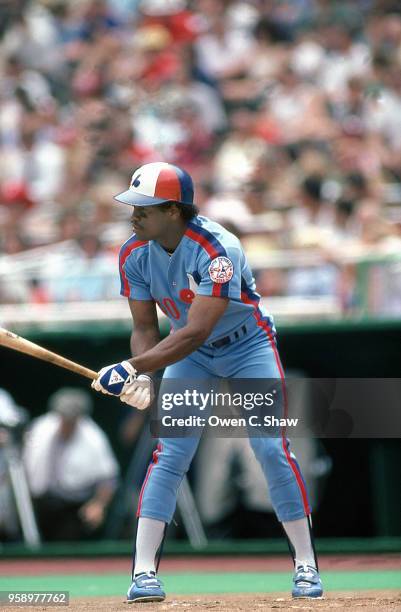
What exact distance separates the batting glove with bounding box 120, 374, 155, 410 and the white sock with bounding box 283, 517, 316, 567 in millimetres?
861

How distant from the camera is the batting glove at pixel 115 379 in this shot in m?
4.77

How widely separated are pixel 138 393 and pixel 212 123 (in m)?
7.06

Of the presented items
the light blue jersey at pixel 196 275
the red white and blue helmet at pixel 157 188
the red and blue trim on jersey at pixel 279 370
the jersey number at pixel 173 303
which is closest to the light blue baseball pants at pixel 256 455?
the red and blue trim on jersey at pixel 279 370

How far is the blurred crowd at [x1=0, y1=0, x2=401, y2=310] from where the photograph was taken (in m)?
9.34

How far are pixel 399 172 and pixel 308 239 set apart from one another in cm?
170

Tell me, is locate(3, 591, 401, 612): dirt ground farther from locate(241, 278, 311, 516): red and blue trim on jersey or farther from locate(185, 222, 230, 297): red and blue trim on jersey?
locate(185, 222, 230, 297): red and blue trim on jersey

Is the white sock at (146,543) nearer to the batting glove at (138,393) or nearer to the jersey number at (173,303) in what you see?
the batting glove at (138,393)

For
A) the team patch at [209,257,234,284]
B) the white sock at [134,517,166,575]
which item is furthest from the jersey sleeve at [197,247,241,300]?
the white sock at [134,517,166,575]

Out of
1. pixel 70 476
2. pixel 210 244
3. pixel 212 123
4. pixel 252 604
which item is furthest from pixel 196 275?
pixel 212 123

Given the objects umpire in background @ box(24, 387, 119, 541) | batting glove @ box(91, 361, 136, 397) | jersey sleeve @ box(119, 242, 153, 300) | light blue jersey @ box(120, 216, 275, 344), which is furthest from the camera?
umpire in background @ box(24, 387, 119, 541)

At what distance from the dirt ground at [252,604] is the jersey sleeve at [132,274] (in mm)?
1382

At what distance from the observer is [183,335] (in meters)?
4.82

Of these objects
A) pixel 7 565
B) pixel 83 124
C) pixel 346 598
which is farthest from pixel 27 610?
pixel 83 124

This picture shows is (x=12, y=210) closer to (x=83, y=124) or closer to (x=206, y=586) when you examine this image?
(x=83, y=124)
